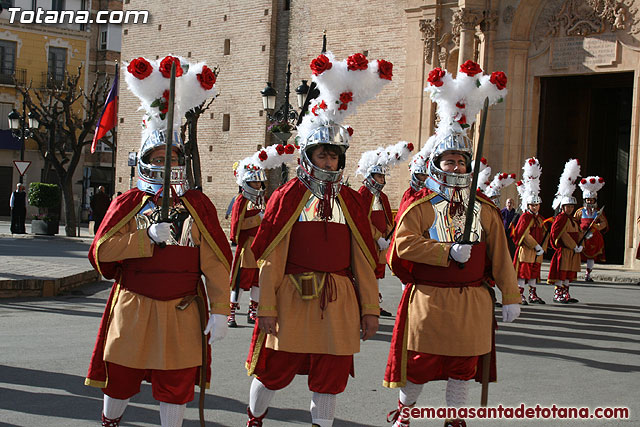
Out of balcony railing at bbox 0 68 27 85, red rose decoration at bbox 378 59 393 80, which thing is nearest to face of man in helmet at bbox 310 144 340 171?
red rose decoration at bbox 378 59 393 80

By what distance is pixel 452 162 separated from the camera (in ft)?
21.2

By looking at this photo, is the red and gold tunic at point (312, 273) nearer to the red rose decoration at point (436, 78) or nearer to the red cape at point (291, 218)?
the red cape at point (291, 218)

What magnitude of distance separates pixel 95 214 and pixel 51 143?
6399 millimetres

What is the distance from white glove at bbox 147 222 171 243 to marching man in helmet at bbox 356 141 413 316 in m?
7.29

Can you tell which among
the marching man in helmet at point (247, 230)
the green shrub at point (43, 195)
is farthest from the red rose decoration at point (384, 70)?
the green shrub at point (43, 195)

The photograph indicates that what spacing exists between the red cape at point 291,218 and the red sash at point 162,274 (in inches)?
20.7

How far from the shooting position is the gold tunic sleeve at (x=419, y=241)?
6.10m

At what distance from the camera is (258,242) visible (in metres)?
5.78

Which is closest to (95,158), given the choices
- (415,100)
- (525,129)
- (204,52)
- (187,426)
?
(204,52)

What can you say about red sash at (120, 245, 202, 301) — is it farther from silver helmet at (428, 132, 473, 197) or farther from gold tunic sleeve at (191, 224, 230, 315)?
silver helmet at (428, 132, 473, 197)

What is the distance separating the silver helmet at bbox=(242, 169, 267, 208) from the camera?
1202 centimetres

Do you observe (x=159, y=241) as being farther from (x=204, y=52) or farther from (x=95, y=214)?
(x=204, y=52)

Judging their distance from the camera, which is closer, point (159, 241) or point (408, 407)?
point (159, 241)

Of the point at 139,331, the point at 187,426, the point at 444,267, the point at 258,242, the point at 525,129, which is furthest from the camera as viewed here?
the point at 525,129
